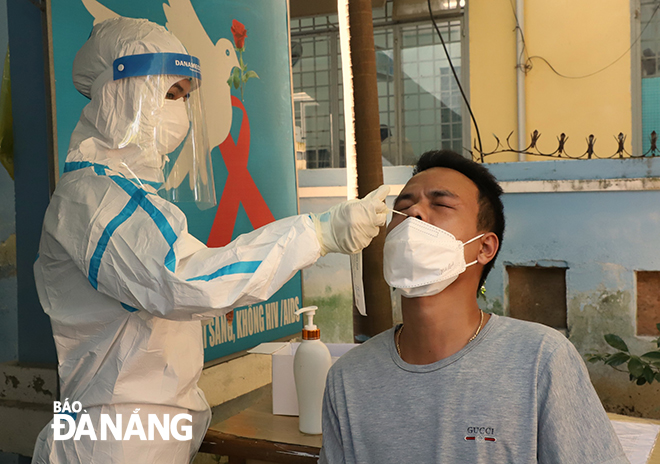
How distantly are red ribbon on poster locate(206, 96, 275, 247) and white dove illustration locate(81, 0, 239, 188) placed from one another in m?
0.07

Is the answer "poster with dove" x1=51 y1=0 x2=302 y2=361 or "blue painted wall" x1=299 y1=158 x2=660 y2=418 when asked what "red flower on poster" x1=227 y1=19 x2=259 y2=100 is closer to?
"poster with dove" x1=51 y1=0 x2=302 y2=361

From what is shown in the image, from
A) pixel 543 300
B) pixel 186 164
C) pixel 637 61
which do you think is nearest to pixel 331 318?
pixel 543 300

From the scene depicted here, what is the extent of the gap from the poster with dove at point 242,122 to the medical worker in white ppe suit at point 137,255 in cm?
67

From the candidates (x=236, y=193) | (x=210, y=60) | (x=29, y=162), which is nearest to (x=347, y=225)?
(x=29, y=162)

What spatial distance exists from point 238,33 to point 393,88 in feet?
13.6

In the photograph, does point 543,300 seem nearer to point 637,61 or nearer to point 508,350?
point 637,61

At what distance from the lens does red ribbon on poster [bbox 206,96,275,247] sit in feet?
9.40

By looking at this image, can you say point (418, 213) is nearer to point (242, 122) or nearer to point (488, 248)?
point (488, 248)

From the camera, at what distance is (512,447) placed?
4.19 ft

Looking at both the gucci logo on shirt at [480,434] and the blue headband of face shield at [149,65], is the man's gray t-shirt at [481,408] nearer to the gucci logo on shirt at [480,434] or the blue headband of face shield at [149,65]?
the gucci logo on shirt at [480,434]

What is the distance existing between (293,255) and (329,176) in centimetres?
504

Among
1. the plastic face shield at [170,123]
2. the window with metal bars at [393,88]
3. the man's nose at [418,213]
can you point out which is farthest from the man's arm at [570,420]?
the window with metal bars at [393,88]

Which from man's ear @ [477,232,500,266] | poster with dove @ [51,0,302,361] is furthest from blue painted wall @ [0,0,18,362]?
man's ear @ [477,232,500,266]

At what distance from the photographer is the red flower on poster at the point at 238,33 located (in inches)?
119
